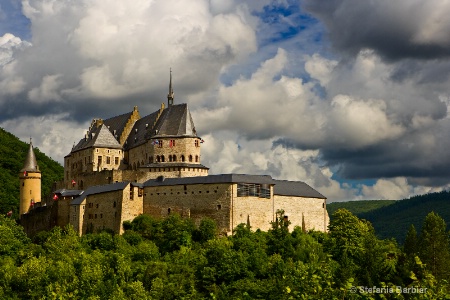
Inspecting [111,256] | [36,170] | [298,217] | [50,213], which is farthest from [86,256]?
[36,170]

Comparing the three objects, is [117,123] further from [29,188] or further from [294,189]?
[294,189]

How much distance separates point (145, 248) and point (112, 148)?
2652cm

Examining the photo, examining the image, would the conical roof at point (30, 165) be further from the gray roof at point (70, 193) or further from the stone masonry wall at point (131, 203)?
the stone masonry wall at point (131, 203)

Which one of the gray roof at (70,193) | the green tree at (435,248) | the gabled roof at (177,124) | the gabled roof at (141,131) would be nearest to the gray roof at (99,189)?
the gray roof at (70,193)

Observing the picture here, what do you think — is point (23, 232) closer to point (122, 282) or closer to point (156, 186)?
point (156, 186)

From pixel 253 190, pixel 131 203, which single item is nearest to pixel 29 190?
pixel 131 203

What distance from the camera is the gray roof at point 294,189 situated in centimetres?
7894

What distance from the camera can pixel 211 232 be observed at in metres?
72.8

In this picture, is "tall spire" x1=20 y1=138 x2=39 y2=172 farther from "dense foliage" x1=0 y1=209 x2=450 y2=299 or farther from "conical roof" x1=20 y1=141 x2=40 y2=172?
"dense foliage" x1=0 y1=209 x2=450 y2=299

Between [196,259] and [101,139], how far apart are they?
3266 centimetres

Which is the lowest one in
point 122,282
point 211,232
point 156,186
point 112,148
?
point 122,282

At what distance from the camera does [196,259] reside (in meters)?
67.7

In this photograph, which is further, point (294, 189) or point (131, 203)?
point (294, 189)

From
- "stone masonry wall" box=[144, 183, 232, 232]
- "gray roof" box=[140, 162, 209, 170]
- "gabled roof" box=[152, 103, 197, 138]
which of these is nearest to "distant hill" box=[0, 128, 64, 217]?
"gabled roof" box=[152, 103, 197, 138]
